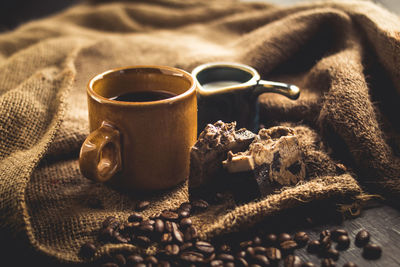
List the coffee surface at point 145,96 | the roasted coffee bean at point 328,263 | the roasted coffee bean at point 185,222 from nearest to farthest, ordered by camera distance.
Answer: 1. the roasted coffee bean at point 328,263
2. the roasted coffee bean at point 185,222
3. the coffee surface at point 145,96

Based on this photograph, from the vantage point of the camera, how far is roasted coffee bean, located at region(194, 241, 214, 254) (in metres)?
0.92

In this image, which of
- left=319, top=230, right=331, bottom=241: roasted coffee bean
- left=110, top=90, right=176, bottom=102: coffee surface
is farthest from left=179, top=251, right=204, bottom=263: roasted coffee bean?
left=110, top=90, right=176, bottom=102: coffee surface

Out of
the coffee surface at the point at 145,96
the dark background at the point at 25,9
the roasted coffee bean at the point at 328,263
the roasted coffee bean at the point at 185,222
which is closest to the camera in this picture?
the roasted coffee bean at the point at 328,263

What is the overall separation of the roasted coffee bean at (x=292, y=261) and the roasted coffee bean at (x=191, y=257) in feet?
0.64

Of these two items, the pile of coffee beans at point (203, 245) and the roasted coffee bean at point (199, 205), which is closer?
the pile of coffee beans at point (203, 245)

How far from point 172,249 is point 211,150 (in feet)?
0.86

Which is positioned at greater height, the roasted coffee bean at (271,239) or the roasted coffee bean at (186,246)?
the roasted coffee bean at (271,239)

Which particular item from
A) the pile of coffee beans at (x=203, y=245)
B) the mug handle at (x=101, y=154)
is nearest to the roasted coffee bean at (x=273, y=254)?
the pile of coffee beans at (x=203, y=245)

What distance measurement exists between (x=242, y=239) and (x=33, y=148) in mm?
676

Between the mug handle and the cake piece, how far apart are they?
7.9 inches

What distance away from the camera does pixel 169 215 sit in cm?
101

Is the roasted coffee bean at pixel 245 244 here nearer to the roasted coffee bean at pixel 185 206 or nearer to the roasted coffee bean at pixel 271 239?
the roasted coffee bean at pixel 271 239

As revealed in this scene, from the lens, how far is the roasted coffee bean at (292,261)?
88cm

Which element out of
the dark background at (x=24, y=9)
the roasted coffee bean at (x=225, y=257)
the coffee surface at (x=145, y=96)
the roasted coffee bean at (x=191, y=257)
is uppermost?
the coffee surface at (x=145, y=96)
